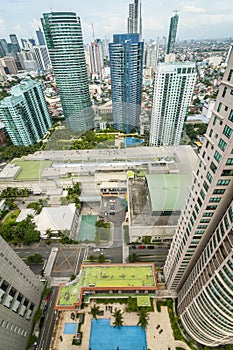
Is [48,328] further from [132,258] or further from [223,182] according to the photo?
[223,182]

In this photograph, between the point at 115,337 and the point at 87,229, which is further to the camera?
the point at 87,229

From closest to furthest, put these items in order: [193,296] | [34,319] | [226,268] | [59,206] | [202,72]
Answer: [226,268] < [193,296] < [34,319] < [59,206] < [202,72]

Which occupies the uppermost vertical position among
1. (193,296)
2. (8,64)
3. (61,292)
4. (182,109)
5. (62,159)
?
(8,64)

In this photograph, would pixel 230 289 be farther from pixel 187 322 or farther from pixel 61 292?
pixel 61 292

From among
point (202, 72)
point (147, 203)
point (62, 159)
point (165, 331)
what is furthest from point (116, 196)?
point (202, 72)

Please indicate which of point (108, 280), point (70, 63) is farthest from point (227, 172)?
point (70, 63)

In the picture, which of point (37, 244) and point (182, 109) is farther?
point (182, 109)

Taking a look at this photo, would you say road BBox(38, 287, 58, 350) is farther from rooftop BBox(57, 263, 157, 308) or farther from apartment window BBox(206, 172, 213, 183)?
apartment window BBox(206, 172, 213, 183)
